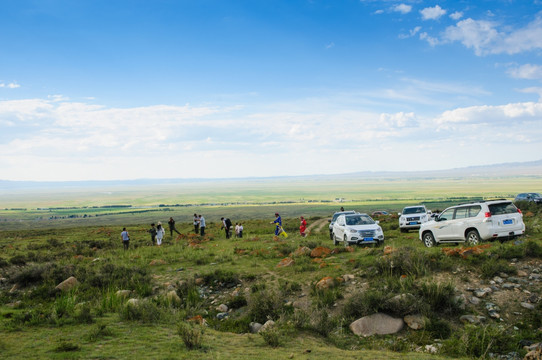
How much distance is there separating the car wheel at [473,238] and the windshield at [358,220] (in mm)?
5375

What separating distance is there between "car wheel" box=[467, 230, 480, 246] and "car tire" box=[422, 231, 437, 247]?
1949 mm

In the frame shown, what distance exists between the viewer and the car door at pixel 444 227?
15.4 m

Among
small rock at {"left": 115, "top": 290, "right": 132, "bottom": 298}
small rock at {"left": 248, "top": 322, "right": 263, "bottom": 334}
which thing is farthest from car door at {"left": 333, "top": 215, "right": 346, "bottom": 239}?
small rock at {"left": 115, "top": 290, "right": 132, "bottom": 298}

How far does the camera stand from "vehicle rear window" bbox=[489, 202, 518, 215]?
45.1 ft

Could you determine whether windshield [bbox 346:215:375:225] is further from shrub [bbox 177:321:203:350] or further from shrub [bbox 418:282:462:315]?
shrub [bbox 177:321:203:350]

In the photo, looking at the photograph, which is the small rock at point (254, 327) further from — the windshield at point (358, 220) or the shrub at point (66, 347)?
the windshield at point (358, 220)

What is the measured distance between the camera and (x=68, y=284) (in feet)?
43.0

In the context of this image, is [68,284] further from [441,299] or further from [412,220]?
[412,220]

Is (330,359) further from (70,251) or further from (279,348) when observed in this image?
(70,251)

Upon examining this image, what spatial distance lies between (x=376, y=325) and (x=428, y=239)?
9617mm

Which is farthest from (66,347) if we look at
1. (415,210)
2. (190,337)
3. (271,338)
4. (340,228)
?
(415,210)

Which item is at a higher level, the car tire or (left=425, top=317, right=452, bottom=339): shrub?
the car tire

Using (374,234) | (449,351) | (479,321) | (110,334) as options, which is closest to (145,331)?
(110,334)

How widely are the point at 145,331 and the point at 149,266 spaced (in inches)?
382
